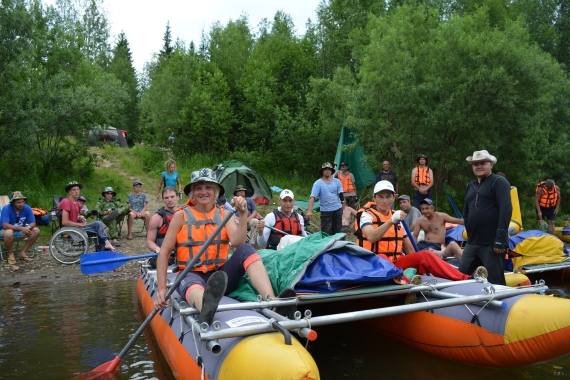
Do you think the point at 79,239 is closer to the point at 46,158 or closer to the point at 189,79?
the point at 46,158

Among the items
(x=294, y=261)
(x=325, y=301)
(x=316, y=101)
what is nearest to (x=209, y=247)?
(x=294, y=261)

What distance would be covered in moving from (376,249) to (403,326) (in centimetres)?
84

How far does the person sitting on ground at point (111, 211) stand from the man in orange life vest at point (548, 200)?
9961 millimetres

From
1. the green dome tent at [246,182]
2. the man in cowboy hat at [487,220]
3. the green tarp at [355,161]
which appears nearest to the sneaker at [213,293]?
the man in cowboy hat at [487,220]

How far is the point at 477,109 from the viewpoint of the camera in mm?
14180

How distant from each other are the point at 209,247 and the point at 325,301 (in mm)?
1073

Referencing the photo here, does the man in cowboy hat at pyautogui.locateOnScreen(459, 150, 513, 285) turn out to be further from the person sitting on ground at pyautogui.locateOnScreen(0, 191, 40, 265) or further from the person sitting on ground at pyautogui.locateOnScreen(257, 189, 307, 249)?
the person sitting on ground at pyautogui.locateOnScreen(0, 191, 40, 265)

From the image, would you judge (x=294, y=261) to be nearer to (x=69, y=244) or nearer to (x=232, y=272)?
(x=232, y=272)

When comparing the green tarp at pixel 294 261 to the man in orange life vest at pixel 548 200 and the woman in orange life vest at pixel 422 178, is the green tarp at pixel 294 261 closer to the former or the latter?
the woman in orange life vest at pixel 422 178

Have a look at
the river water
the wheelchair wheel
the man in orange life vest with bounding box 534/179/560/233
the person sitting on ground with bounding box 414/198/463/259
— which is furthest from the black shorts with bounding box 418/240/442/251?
the man in orange life vest with bounding box 534/179/560/233

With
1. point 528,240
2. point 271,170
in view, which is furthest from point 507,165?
point 271,170

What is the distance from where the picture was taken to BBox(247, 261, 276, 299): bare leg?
13.4 ft

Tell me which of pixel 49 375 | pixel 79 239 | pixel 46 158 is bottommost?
pixel 49 375

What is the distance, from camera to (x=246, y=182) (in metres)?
15.8
